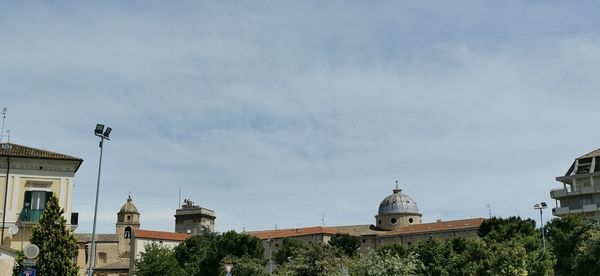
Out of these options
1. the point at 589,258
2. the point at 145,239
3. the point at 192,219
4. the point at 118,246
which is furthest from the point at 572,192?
the point at 192,219

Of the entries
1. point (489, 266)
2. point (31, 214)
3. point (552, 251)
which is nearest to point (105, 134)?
point (31, 214)

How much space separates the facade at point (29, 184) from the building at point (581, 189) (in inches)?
2701

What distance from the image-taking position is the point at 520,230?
67.3 metres

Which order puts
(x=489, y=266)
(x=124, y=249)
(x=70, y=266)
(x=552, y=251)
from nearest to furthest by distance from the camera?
(x=70, y=266), (x=489, y=266), (x=552, y=251), (x=124, y=249)

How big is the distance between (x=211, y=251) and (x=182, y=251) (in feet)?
18.5

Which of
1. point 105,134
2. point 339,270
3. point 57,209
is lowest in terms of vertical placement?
point 339,270

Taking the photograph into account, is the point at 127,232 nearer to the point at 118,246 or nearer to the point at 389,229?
the point at 118,246

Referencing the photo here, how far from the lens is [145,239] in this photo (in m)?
114

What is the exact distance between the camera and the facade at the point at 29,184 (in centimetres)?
3853

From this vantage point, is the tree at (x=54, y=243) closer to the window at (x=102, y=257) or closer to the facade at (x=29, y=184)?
the facade at (x=29, y=184)

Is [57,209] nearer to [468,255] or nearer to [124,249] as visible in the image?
[468,255]

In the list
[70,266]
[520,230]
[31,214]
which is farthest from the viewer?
[520,230]

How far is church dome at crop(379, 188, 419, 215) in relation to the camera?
420 feet

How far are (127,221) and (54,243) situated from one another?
102 m
